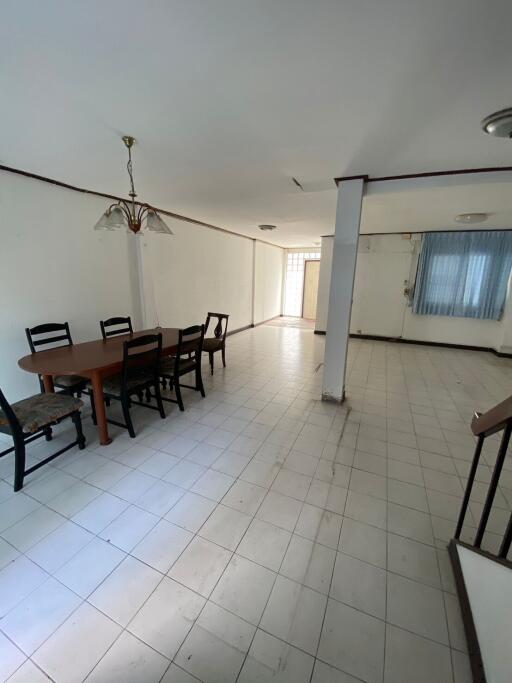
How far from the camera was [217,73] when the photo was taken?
134cm

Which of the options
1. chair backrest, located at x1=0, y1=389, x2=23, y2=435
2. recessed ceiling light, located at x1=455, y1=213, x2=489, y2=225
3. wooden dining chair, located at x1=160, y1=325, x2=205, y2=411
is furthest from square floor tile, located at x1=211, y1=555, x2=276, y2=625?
recessed ceiling light, located at x1=455, y1=213, x2=489, y2=225

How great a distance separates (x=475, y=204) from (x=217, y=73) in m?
3.69

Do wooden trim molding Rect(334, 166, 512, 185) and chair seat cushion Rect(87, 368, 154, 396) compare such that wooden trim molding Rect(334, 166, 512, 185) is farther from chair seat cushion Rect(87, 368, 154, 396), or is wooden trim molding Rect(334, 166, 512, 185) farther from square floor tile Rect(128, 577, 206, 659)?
square floor tile Rect(128, 577, 206, 659)

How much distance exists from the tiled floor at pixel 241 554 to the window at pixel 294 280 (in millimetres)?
6774

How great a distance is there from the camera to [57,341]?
3049 millimetres

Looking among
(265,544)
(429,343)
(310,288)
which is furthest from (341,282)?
(310,288)

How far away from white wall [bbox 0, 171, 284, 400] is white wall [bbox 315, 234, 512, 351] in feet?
11.3

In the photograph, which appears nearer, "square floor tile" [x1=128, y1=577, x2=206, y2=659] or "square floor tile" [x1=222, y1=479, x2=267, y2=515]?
"square floor tile" [x1=128, y1=577, x2=206, y2=659]

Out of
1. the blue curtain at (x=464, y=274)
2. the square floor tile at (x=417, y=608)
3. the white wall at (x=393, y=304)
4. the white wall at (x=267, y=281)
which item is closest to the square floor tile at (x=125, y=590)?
the square floor tile at (x=417, y=608)

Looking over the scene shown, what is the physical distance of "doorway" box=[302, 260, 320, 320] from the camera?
344 inches

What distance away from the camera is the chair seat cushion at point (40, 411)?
1905 mm

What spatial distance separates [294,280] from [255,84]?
795 cm

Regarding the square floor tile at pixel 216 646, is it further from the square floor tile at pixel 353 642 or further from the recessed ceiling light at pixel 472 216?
the recessed ceiling light at pixel 472 216

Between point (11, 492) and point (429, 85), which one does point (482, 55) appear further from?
point (11, 492)
